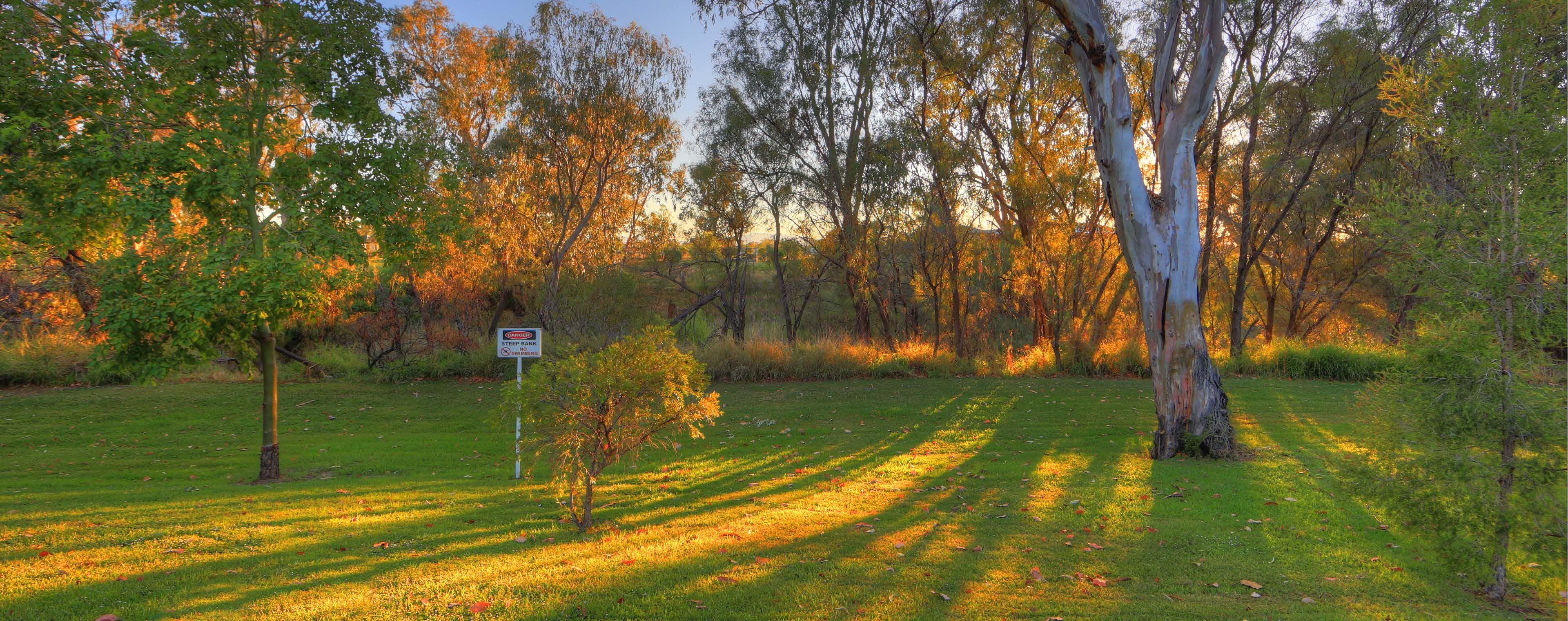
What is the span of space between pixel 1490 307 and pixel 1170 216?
226 inches

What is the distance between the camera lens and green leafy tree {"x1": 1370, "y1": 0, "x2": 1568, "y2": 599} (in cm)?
443

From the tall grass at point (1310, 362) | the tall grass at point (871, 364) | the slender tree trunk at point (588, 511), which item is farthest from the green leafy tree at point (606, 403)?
the tall grass at point (1310, 362)

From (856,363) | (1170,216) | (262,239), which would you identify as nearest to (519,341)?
(262,239)

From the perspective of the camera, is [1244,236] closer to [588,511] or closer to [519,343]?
[519,343]

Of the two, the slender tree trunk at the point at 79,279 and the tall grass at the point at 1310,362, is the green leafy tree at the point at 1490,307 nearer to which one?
the slender tree trunk at the point at 79,279

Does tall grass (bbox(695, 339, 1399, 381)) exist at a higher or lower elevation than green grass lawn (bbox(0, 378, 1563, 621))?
higher

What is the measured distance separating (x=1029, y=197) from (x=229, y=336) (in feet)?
56.8

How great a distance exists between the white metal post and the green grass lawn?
13.8 inches

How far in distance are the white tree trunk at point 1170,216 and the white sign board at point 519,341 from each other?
320 inches

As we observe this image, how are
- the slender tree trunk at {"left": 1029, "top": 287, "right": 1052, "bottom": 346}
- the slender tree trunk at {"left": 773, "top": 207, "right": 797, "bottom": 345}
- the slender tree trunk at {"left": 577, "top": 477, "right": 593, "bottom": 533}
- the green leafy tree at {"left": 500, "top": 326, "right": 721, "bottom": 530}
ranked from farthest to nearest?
the slender tree trunk at {"left": 773, "top": 207, "right": 797, "bottom": 345}, the slender tree trunk at {"left": 1029, "top": 287, "right": 1052, "bottom": 346}, the slender tree trunk at {"left": 577, "top": 477, "right": 593, "bottom": 533}, the green leafy tree at {"left": 500, "top": 326, "right": 721, "bottom": 530}

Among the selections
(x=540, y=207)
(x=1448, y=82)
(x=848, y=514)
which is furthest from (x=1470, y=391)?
(x=540, y=207)

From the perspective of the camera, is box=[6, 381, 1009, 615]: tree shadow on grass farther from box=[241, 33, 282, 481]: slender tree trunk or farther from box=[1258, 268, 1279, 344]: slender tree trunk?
box=[1258, 268, 1279, 344]: slender tree trunk

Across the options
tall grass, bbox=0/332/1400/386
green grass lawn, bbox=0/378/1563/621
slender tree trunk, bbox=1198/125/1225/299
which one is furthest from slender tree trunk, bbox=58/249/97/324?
slender tree trunk, bbox=1198/125/1225/299

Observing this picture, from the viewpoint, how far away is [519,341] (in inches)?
365
